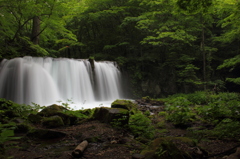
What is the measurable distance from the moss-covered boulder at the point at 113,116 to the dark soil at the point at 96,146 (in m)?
0.31

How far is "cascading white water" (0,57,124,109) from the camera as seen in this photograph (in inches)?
398

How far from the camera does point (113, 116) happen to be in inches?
197

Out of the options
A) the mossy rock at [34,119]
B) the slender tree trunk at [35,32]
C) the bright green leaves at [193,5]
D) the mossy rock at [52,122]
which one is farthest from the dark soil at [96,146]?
the slender tree trunk at [35,32]

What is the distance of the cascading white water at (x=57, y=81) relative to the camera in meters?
10.1

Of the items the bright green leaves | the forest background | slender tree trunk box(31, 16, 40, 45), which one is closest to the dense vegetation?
the bright green leaves

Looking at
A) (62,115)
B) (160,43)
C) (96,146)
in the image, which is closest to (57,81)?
(62,115)

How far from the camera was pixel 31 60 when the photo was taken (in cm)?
1170

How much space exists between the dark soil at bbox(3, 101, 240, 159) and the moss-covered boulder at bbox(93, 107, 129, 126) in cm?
31

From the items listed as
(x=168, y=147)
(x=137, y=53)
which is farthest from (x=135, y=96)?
(x=168, y=147)

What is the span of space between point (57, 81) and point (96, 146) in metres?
10.3

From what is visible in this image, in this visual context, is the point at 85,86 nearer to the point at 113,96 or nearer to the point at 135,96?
the point at 113,96

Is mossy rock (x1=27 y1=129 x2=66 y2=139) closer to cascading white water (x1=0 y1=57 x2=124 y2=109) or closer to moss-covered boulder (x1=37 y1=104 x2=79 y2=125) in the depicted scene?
moss-covered boulder (x1=37 y1=104 x2=79 y2=125)

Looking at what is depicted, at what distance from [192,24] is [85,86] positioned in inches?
501

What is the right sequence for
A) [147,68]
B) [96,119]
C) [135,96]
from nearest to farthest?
[96,119], [135,96], [147,68]
